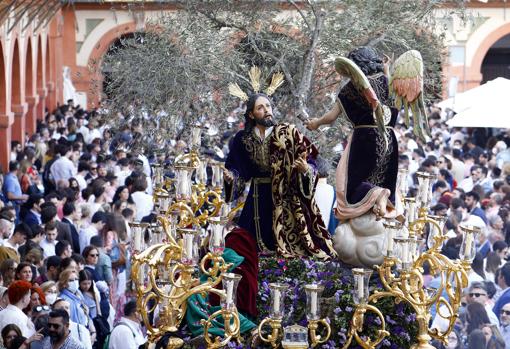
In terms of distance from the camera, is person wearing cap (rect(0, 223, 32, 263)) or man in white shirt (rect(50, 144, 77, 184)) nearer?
person wearing cap (rect(0, 223, 32, 263))

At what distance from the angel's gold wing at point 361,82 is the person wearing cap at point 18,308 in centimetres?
314

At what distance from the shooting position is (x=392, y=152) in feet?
Result: 33.0

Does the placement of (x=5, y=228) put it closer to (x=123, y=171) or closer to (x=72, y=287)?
(x=72, y=287)

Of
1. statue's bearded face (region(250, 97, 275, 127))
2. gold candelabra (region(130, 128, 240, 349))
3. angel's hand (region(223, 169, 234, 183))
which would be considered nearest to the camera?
gold candelabra (region(130, 128, 240, 349))

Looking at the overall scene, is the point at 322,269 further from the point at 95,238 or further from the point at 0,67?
the point at 0,67

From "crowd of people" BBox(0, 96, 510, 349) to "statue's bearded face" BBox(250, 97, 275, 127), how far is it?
5.12ft

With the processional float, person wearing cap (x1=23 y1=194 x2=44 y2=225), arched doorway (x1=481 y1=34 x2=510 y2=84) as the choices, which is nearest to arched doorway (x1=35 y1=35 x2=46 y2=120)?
arched doorway (x1=481 y1=34 x2=510 y2=84)

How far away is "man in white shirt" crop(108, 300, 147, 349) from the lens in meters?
11.2

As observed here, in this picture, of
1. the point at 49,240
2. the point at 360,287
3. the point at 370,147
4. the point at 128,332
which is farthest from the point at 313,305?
the point at 49,240

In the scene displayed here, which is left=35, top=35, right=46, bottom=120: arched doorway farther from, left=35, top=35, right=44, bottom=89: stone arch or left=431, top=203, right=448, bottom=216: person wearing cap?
left=431, top=203, right=448, bottom=216: person wearing cap

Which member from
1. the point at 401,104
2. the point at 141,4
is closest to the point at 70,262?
the point at 401,104

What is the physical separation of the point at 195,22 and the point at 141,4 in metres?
1.14

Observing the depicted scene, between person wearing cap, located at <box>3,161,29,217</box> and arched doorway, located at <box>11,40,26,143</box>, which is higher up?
arched doorway, located at <box>11,40,26,143</box>

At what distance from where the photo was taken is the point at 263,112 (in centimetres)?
1055
